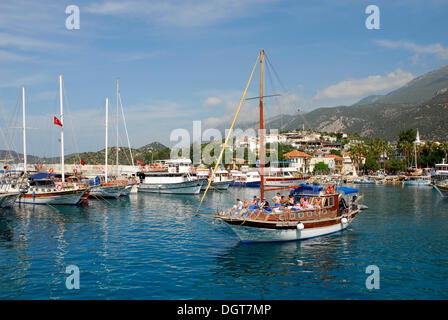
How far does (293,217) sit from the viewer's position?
2328cm

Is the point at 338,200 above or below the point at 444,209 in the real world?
above

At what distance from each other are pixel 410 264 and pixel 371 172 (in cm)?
11626

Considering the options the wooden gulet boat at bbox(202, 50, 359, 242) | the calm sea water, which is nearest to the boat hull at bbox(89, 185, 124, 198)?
the calm sea water

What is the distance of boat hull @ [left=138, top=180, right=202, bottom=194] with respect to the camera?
211 feet

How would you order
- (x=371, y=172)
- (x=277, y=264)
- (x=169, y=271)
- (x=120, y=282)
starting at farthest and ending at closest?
(x=371, y=172) → (x=277, y=264) → (x=169, y=271) → (x=120, y=282)

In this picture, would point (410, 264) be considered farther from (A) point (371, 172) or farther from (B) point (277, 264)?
(A) point (371, 172)

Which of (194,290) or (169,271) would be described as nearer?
(194,290)

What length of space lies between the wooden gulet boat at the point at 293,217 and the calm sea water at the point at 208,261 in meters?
0.70

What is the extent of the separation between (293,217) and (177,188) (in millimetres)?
43745

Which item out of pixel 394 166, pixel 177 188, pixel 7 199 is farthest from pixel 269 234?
pixel 394 166

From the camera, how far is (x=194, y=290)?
611 inches

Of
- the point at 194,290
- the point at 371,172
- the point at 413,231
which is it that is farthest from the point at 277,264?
the point at 371,172

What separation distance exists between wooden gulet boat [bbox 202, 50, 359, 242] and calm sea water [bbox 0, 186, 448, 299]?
70cm

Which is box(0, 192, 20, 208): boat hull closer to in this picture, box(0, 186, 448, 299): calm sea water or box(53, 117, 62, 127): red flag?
box(0, 186, 448, 299): calm sea water
